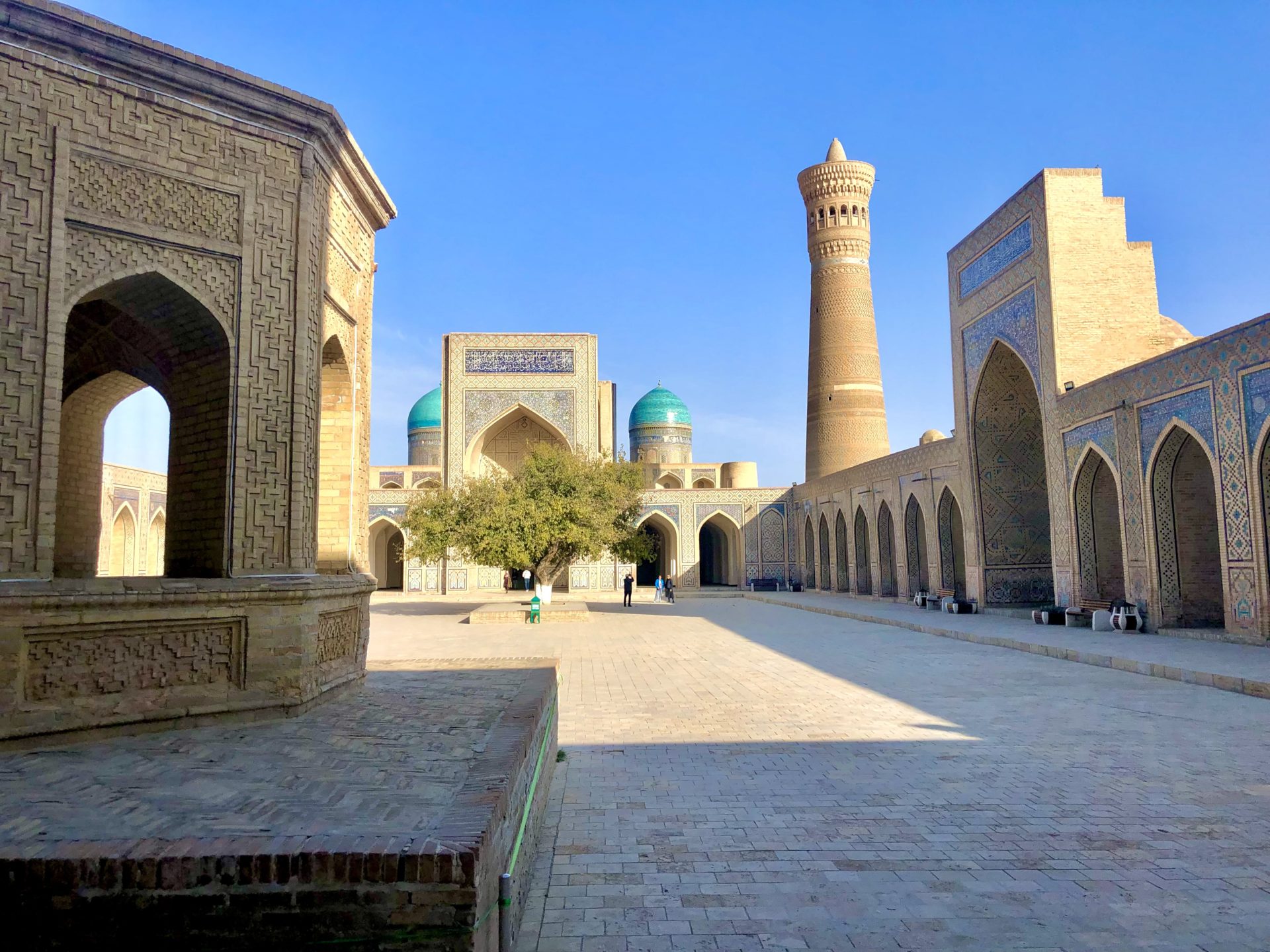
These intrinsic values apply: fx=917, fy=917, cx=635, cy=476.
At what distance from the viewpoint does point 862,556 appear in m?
21.0

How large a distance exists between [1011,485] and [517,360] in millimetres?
12964

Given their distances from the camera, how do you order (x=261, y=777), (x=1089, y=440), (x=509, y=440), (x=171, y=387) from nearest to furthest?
1. (x=261, y=777)
2. (x=171, y=387)
3. (x=1089, y=440)
4. (x=509, y=440)

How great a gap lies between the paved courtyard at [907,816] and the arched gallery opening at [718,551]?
18998 millimetres

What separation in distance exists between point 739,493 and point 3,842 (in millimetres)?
23978

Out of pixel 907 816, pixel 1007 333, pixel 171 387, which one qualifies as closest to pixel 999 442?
pixel 1007 333

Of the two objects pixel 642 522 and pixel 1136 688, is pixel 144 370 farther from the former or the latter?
pixel 642 522

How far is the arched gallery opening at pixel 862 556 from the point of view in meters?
20.7

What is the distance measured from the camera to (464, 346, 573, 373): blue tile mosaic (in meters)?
23.3

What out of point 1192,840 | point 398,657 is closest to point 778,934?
point 1192,840

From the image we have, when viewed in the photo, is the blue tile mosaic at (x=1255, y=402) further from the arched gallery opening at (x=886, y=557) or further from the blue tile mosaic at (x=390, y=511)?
the blue tile mosaic at (x=390, y=511)

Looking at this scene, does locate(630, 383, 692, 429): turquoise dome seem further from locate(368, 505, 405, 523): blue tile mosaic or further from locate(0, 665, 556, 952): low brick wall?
locate(0, 665, 556, 952): low brick wall

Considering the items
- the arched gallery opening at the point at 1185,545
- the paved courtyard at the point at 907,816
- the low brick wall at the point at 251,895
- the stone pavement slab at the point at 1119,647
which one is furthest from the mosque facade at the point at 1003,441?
the low brick wall at the point at 251,895

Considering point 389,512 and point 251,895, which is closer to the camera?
point 251,895

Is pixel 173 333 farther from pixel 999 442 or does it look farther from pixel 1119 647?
pixel 999 442
